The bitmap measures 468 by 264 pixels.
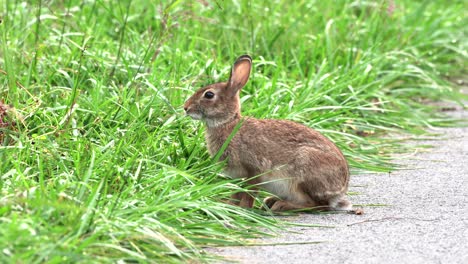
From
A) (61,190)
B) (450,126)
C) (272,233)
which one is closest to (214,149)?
(272,233)

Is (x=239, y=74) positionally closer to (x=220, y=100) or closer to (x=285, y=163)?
(x=220, y=100)

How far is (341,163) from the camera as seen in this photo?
5.76m

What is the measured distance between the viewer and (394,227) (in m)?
5.28

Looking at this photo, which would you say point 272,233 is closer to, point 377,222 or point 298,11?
point 377,222

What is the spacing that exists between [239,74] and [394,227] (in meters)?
1.38

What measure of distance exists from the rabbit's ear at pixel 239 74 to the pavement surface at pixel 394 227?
35.8 inches

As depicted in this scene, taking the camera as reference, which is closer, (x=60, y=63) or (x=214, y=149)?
(x=214, y=149)

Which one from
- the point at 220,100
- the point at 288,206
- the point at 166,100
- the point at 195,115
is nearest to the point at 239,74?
the point at 220,100

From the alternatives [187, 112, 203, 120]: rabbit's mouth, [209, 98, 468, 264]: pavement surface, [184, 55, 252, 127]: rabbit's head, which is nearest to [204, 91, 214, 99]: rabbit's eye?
[184, 55, 252, 127]: rabbit's head

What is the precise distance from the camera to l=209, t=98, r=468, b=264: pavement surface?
15.5 feet

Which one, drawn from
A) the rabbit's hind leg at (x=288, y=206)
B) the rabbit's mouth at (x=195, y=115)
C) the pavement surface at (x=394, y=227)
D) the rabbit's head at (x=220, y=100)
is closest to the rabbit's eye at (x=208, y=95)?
the rabbit's head at (x=220, y=100)

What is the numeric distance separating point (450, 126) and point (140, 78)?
101 inches

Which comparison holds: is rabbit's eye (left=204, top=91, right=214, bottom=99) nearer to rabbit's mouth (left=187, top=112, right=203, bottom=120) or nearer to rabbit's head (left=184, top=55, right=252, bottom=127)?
rabbit's head (left=184, top=55, right=252, bottom=127)

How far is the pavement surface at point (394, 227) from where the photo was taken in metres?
4.71
